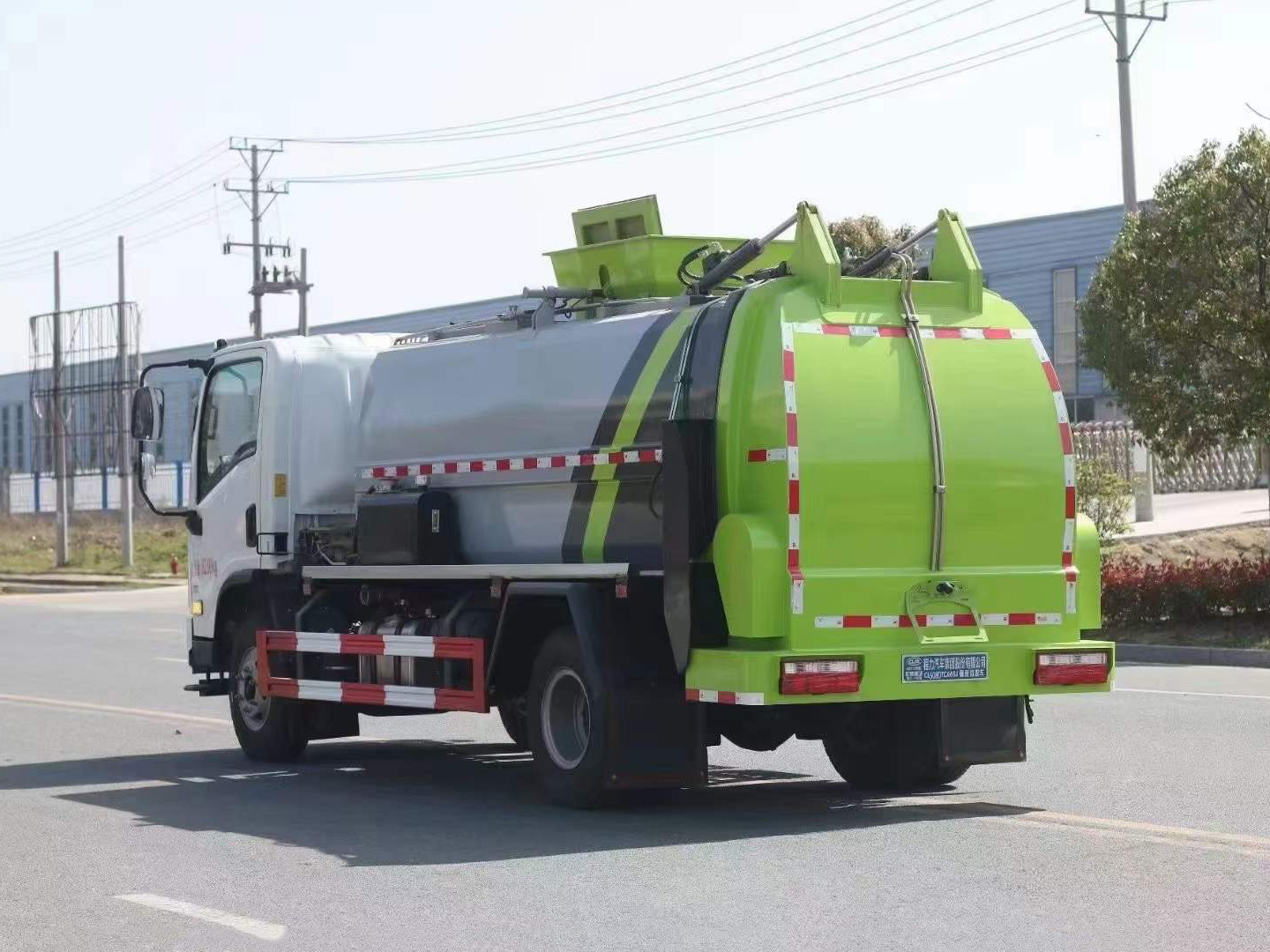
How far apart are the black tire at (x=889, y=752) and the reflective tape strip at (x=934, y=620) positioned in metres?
0.79

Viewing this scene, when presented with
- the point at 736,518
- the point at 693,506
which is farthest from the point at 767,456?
the point at 693,506

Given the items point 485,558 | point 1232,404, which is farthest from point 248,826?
point 1232,404

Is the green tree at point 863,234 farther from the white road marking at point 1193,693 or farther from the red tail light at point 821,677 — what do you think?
the red tail light at point 821,677

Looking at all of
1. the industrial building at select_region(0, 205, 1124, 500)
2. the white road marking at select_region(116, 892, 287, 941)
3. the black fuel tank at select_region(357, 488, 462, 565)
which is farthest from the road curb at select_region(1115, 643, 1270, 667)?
the industrial building at select_region(0, 205, 1124, 500)

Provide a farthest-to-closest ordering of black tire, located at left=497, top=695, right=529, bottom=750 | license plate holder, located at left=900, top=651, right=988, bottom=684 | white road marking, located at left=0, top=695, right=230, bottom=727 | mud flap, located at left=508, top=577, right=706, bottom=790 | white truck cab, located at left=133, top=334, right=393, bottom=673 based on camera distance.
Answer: white road marking, located at left=0, top=695, right=230, bottom=727, white truck cab, located at left=133, top=334, right=393, bottom=673, black tire, located at left=497, top=695, right=529, bottom=750, mud flap, located at left=508, top=577, right=706, bottom=790, license plate holder, located at left=900, top=651, right=988, bottom=684

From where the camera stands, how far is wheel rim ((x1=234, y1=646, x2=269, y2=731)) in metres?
13.9

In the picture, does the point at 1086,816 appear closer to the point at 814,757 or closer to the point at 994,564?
the point at 994,564

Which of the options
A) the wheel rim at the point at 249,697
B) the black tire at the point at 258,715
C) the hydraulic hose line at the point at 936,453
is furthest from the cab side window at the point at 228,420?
the hydraulic hose line at the point at 936,453

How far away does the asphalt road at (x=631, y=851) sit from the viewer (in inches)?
301

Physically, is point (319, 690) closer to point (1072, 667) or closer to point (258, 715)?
point (258, 715)

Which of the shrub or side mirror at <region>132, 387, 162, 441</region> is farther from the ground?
side mirror at <region>132, 387, 162, 441</region>

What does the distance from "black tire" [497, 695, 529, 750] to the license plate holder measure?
93.7 inches

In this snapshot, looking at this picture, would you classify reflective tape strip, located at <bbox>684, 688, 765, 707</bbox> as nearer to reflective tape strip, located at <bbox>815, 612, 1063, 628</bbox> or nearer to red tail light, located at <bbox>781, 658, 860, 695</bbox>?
red tail light, located at <bbox>781, 658, 860, 695</bbox>

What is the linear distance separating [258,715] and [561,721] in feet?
11.7
